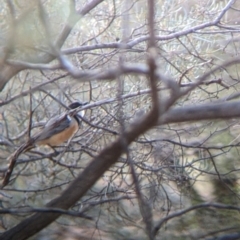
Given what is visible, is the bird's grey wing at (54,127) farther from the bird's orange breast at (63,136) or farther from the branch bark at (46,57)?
the branch bark at (46,57)

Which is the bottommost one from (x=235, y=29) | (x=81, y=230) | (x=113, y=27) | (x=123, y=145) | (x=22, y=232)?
(x=123, y=145)

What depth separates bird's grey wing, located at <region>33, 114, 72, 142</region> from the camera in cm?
484

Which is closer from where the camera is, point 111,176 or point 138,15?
point 111,176

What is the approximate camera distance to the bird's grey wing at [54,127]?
15.9ft

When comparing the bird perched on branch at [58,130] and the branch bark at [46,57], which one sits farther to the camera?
the bird perched on branch at [58,130]

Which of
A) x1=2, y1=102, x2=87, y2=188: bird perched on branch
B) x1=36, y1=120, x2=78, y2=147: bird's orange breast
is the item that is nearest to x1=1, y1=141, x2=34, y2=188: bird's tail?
x1=2, y1=102, x2=87, y2=188: bird perched on branch

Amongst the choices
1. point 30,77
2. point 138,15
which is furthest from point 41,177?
point 138,15

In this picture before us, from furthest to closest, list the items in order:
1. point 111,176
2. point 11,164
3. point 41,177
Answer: point 41,177
point 111,176
point 11,164

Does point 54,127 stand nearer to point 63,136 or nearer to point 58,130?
point 58,130

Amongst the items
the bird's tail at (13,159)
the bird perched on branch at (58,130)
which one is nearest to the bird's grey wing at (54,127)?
the bird perched on branch at (58,130)

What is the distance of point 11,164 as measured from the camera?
4113 mm

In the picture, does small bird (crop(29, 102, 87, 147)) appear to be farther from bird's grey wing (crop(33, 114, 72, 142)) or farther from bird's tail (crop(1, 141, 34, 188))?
bird's tail (crop(1, 141, 34, 188))

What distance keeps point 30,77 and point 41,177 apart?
3.02ft

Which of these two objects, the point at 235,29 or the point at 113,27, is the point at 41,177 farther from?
the point at 235,29
